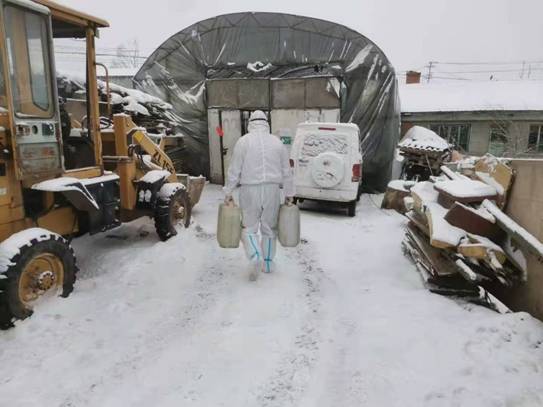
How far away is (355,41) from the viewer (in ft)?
37.7

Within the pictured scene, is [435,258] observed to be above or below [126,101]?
below

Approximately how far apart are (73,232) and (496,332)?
439 centimetres

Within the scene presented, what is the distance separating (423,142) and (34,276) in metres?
10.8

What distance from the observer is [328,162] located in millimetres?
8133

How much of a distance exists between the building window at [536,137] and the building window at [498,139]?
3.17 ft

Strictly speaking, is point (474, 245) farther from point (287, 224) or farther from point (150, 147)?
point (150, 147)

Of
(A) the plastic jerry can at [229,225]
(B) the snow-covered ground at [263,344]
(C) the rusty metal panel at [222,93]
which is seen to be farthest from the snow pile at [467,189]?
(C) the rusty metal panel at [222,93]

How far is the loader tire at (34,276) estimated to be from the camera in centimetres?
335

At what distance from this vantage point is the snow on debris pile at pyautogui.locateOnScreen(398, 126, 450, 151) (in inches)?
455

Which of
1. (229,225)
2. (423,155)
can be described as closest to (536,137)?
(423,155)

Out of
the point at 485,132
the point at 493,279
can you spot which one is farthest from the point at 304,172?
the point at 485,132

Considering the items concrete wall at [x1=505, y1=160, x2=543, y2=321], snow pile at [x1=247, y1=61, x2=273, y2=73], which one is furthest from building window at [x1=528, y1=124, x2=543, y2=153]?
concrete wall at [x1=505, y1=160, x2=543, y2=321]

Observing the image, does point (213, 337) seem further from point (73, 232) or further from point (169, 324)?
point (73, 232)

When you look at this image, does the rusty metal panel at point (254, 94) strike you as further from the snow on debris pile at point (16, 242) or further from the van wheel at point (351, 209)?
the snow on debris pile at point (16, 242)
